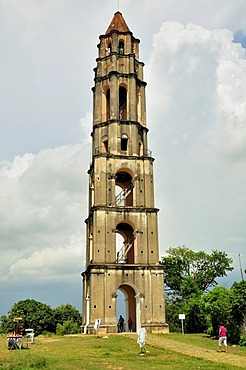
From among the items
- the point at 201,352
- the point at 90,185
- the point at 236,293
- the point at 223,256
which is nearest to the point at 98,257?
the point at 90,185

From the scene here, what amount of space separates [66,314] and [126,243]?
19.0 meters

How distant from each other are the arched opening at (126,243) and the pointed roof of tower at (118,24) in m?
21.4

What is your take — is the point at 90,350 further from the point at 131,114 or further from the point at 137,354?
the point at 131,114

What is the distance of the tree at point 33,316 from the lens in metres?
52.2

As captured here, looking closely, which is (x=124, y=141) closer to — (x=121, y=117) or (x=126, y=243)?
(x=121, y=117)

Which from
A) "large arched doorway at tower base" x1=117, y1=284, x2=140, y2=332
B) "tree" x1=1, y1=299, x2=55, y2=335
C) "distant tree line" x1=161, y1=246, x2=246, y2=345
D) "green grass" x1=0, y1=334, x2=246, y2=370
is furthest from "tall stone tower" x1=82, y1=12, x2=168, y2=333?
"tree" x1=1, y1=299, x2=55, y2=335

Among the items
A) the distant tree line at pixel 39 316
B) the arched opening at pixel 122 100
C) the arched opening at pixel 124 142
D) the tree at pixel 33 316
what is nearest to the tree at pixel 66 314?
the distant tree line at pixel 39 316

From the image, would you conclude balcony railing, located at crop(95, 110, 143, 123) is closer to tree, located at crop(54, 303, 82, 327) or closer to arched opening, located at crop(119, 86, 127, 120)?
arched opening, located at crop(119, 86, 127, 120)

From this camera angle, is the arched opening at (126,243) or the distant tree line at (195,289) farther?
the arched opening at (126,243)

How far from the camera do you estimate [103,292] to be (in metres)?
34.8

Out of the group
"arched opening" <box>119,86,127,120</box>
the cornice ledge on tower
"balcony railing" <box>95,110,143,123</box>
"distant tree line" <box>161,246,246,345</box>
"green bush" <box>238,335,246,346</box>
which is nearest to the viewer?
"green bush" <box>238,335,246,346</box>

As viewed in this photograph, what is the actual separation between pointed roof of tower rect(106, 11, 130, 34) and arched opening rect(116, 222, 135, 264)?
21.4 m

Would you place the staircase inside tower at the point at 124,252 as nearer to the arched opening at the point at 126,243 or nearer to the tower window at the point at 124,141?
the arched opening at the point at 126,243

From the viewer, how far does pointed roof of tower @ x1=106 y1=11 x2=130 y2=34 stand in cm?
4763
